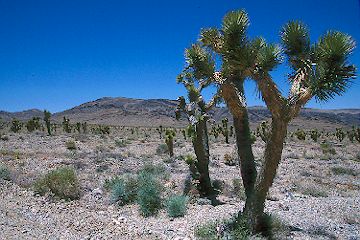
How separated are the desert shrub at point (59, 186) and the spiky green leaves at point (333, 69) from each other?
8099 millimetres

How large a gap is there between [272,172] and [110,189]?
7060 mm

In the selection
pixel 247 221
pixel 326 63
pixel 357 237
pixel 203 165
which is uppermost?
pixel 326 63

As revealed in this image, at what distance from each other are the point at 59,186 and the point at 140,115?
136 metres

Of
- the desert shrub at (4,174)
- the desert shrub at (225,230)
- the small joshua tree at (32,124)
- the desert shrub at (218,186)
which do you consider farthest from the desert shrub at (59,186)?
the small joshua tree at (32,124)

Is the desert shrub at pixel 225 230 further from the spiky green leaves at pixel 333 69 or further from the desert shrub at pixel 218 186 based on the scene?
the desert shrub at pixel 218 186

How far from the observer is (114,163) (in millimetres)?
20516

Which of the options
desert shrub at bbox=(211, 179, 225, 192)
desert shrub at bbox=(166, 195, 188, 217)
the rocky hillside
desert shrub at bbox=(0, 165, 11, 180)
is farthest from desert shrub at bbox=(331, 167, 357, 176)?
the rocky hillside

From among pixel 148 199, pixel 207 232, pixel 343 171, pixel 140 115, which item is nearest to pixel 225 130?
pixel 343 171

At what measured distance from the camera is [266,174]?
7918 millimetres

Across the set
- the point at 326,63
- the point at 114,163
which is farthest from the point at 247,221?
the point at 114,163

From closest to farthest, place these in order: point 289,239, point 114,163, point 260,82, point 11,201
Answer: point 260,82 < point 289,239 < point 11,201 < point 114,163

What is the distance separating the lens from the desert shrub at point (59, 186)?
12.1 metres

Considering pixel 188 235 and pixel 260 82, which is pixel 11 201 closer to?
pixel 188 235

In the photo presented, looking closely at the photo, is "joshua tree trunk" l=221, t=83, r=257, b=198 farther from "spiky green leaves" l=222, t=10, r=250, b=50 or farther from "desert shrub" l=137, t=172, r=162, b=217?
"desert shrub" l=137, t=172, r=162, b=217
